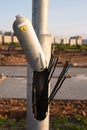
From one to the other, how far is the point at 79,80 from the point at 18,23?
10.8 m

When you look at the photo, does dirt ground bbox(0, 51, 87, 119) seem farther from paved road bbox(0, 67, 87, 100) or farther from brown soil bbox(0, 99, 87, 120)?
paved road bbox(0, 67, 87, 100)

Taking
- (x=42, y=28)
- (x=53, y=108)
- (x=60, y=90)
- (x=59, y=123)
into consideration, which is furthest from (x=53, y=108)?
(x=42, y=28)

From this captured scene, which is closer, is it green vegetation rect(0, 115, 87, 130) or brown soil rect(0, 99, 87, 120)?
green vegetation rect(0, 115, 87, 130)

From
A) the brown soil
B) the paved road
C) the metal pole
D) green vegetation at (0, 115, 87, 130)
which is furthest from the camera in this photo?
the paved road

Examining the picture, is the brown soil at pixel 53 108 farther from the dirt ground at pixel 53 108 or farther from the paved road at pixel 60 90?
the paved road at pixel 60 90

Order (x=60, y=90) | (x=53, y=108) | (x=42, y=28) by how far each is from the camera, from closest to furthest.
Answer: (x=42, y=28), (x=53, y=108), (x=60, y=90)

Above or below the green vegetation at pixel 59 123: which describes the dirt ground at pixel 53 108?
below

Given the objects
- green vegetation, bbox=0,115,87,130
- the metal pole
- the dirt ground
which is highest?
the metal pole

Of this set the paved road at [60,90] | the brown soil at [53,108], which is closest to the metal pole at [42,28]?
the brown soil at [53,108]

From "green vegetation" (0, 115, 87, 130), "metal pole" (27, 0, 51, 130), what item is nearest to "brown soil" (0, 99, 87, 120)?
"green vegetation" (0, 115, 87, 130)

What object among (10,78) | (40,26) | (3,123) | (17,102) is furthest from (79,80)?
(40,26)

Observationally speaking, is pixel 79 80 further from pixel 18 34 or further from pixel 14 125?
pixel 18 34

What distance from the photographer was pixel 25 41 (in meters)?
2.46

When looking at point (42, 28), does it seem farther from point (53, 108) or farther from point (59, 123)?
point (53, 108)
